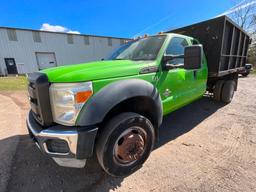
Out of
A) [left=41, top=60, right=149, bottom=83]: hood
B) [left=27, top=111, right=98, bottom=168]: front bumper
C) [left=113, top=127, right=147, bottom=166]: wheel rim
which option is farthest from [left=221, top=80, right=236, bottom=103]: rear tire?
[left=27, top=111, right=98, bottom=168]: front bumper

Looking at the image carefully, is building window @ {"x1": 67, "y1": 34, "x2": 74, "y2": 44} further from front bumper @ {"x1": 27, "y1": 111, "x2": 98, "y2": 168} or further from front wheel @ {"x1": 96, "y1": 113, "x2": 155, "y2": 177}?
front wheel @ {"x1": 96, "y1": 113, "x2": 155, "y2": 177}

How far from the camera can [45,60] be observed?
23.0 meters

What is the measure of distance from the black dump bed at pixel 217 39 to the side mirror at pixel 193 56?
2311 mm

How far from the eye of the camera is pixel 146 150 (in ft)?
7.50

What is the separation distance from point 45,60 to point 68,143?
25.0 meters

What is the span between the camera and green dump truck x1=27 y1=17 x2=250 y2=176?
1669 millimetres

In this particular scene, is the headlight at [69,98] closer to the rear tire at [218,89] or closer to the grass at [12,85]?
the rear tire at [218,89]

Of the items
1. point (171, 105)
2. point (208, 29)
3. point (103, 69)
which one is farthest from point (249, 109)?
point (103, 69)

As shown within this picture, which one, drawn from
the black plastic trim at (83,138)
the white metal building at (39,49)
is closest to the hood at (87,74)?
the black plastic trim at (83,138)

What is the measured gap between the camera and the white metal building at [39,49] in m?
20.2

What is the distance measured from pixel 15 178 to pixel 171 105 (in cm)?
267

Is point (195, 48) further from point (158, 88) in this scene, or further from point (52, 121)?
point (52, 121)

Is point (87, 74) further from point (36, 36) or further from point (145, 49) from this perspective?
point (36, 36)

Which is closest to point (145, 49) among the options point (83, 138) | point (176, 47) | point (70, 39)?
point (176, 47)
